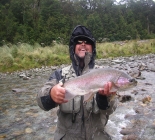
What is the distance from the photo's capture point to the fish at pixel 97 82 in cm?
251

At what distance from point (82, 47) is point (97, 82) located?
0.96 m

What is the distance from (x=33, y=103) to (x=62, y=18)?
37.3 meters

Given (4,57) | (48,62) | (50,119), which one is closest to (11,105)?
(50,119)

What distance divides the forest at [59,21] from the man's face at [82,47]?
74.0ft

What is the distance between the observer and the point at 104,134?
9.78 feet

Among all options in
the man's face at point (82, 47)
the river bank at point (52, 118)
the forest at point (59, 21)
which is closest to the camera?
the man's face at point (82, 47)

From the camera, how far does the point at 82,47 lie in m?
3.33

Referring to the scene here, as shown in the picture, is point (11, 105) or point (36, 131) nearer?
point (36, 131)

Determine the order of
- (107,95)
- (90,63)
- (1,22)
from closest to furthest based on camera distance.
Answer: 1. (107,95)
2. (90,63)
3. (1,22)

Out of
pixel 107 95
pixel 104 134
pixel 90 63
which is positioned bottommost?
pixel 104 134

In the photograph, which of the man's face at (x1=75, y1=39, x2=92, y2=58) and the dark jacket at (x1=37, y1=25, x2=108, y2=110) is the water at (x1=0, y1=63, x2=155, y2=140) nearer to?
the dark jacket at (x1=37, y1=25, x2=108, y2=110)

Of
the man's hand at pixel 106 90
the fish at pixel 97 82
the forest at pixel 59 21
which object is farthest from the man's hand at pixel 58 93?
the forest at pixel 59 21

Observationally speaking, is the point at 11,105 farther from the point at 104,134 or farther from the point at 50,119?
the point at 104,134

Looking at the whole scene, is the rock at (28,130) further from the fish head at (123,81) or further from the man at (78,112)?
the fish head at (123,81)
